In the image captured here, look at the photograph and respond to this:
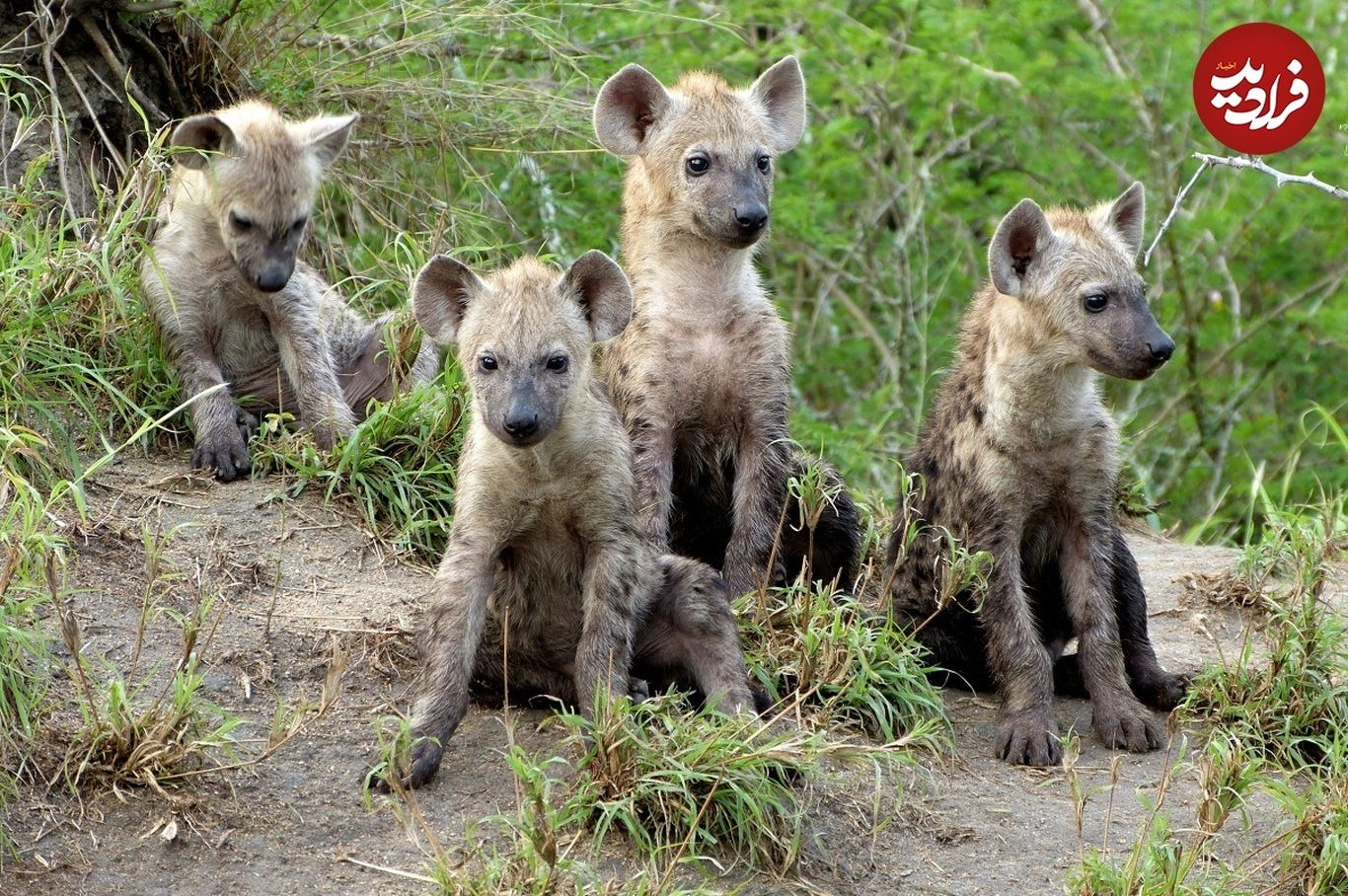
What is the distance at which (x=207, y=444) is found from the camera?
538cm

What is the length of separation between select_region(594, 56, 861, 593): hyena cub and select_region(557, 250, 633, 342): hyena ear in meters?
0.66

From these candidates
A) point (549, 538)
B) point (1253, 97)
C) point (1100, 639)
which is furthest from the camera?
point (1253, 97)

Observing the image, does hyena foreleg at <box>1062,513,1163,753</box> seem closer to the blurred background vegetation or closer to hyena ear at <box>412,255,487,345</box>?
hyena ear at <box>412,255,487,345</box>

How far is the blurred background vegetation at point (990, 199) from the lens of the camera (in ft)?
26.5

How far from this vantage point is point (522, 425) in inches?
163

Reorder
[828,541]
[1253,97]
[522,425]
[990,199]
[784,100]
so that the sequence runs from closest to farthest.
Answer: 1. [522,425]
2. [828,541]
3. [784,100]
4. [1253,97]
5. [990,199]

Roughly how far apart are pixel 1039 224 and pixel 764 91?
1.20 m

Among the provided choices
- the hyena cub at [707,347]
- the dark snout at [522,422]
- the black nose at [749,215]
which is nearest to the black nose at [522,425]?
the dark snout at [522,422]

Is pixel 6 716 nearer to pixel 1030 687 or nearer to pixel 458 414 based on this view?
pixel 458 414

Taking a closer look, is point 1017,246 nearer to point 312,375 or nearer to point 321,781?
point 312,375

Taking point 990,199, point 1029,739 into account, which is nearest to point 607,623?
point 1029,739

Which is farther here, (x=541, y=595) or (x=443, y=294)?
(x=443, y=294)

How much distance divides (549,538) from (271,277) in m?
1.55

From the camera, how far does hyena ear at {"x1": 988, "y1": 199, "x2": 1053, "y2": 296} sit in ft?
16.3
